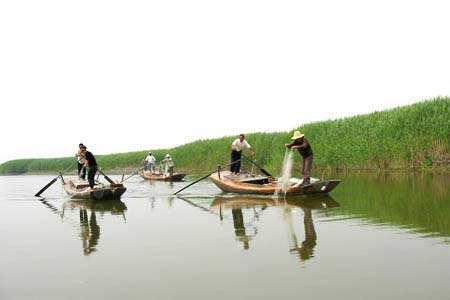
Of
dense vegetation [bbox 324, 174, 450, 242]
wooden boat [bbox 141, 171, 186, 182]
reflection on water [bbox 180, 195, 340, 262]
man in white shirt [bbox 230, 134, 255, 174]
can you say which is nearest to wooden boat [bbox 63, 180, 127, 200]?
reflection on water [bbox 180, 195, 340, 262]

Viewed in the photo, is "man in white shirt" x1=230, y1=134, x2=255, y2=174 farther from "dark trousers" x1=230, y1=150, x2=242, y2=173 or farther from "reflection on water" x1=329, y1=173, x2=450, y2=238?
"reflection on water" x1=329, y1=173, x2=450, y2=238

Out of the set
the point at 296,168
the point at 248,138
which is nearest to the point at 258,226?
the point at 296,168

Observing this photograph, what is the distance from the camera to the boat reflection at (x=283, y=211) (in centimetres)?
838

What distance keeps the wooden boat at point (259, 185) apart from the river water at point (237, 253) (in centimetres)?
217

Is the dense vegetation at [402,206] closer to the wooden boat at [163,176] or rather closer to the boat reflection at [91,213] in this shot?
the boat reflection at [91,213]

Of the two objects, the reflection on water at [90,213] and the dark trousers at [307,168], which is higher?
the dark trousers at [307,168]

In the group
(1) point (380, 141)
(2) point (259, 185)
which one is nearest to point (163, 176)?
(1) point (380, 141)

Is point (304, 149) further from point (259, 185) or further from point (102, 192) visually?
point (102, 192)

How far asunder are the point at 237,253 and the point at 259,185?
402 inches

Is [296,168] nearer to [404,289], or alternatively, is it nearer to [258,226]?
[258,226]

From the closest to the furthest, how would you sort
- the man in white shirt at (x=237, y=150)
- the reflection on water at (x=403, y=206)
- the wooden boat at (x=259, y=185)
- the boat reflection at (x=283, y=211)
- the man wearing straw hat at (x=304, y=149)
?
the boat reflection at (x=283, y=211)
the reflection on water at (x=403, y=206)
the wooden boat at (x=259, y=185)
the man wearing straw hat at (x=304, y=149)
the man in white shirt at (x=237, y=150)

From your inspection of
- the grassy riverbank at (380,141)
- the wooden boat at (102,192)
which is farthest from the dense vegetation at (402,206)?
the grassy riverbank at (380,141)

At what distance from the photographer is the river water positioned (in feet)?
19.5

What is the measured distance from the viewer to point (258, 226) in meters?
10.7
